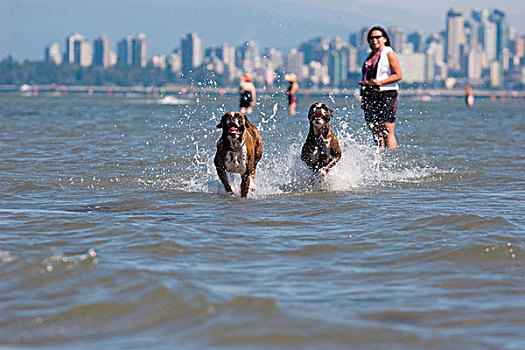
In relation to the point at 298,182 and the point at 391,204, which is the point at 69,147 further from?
the point at 391,204

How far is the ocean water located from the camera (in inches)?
128

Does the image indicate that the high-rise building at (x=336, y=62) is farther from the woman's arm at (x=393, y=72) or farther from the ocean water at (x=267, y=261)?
the ocean water at (x=267, y=261)

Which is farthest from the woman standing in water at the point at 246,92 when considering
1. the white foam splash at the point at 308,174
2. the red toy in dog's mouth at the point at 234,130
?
the red toy in dog's mouth at the point at 234,130

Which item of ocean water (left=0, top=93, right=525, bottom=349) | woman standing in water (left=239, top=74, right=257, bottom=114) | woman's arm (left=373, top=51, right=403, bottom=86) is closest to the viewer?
ocean water (left=0, top=93, right=525, bottom=349)

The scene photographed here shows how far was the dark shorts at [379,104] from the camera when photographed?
9.35 metres

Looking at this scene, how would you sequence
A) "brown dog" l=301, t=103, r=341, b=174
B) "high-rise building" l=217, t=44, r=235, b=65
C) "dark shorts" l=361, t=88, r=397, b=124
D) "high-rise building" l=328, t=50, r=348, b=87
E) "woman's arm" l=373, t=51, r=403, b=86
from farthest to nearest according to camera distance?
"high-rise building" l=217, t=44, r=235, b=65 → "high-rise building" l=328, t=50, r=348, b=87 → "dark shorts" l=361, t=88, r=397, b=124 → "woman's arm" l=373, t=51, r=403, b=86 → "brown dog" l=301, t=103, r=341, b=174

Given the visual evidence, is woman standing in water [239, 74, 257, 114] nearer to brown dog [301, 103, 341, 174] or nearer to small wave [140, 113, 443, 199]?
small wave [140, 113, 443, 199]

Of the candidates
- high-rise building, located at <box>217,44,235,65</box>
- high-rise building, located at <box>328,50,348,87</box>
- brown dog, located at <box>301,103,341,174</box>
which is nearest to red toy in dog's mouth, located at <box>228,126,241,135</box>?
brown dog, located at <box>301,103,341,174</box>

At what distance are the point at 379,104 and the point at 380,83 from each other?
39 centimetres

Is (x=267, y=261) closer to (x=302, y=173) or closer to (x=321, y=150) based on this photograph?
(x=321, y=150)

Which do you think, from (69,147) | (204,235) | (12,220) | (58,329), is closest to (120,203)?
(12,220)

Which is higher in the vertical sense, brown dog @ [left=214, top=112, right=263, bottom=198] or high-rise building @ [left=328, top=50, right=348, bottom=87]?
high-rise building @ [left=328, top=50, right=348, bottom=87]

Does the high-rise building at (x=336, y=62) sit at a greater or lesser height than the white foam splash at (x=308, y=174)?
greater

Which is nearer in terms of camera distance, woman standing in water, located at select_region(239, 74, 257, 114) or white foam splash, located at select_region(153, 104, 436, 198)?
Answer: white foam splash, located at select_region(153, 104, 436, 198)
